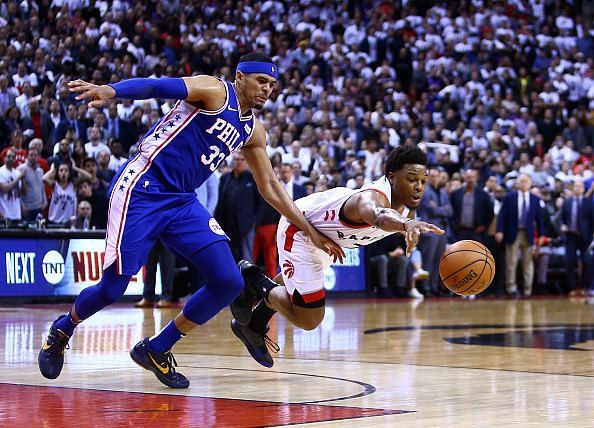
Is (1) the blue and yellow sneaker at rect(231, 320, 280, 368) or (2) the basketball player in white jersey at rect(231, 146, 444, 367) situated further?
(1) the blue and yellow sneaker at rect(231, 320, 280, 368)

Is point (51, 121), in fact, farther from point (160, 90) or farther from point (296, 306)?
point (160, 90)

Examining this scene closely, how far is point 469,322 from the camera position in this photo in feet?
43.3

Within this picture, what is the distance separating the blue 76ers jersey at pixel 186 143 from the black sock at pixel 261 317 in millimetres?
1400

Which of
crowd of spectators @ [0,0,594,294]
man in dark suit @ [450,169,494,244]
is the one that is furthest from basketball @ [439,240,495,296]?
man in dark suit @ [450,169,494,244]

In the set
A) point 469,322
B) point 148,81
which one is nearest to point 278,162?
point 469,322

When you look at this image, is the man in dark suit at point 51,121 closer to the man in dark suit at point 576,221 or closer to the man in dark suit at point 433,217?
the man in dark suit at point 433,217

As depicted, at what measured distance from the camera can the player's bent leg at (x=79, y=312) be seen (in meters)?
6.70

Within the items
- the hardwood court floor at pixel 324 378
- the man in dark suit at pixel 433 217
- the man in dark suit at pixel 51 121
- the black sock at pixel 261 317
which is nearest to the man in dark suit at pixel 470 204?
the man in dark suit at pixel 433 217

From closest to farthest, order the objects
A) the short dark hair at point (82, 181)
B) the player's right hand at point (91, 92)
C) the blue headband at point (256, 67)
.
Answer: the player's right hand at point (91, 92) < the blue headband at point (256, 67) < the short dark hair at point (82, 181)

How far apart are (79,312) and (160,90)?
1.46 metres

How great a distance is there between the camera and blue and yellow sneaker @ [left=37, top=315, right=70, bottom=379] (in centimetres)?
682

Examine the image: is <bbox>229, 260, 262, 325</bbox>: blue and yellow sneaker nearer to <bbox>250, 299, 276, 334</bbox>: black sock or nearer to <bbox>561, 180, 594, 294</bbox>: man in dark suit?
<bbox>250, 299, 276, 334</bbox>: black sock

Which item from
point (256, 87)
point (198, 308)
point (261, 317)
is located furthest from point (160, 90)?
point (261, 317)

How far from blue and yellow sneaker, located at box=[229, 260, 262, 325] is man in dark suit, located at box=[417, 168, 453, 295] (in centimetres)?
1076
